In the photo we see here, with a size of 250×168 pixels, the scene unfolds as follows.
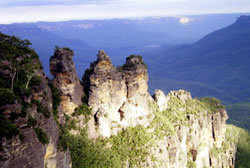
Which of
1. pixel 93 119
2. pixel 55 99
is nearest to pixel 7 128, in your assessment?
pixel 55 99

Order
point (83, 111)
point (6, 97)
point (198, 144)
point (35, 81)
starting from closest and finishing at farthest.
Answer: point (6, 97)
point (35, 81)
point (83, 111)
point (198, 144)

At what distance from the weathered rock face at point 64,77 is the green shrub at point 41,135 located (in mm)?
11192

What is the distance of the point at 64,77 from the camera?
111ft

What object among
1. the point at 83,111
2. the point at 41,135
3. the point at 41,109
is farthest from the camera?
the point at 83,111

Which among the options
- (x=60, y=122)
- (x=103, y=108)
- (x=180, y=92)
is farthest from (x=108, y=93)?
(x=180, y=92)

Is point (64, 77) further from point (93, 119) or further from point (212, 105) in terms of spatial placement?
point (212, 105)

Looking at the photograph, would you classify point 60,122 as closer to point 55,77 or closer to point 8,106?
point 55,77

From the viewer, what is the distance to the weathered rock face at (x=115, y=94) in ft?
124

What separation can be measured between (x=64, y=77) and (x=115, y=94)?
9557mm

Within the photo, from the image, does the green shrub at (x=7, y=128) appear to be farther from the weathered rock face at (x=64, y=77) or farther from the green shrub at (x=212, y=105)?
the green shrub at (x=212, y=105)

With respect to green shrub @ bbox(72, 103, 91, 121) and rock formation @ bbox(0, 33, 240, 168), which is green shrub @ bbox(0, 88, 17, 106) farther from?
green shrub @ bbox(72, 103, 91, 121)

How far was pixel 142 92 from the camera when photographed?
44688 mm

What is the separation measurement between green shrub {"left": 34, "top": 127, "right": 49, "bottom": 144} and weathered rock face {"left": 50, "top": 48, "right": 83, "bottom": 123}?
1119cm

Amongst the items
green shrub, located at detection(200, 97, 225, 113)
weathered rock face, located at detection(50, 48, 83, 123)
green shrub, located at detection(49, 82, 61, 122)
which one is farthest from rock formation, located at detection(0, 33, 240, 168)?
green shrub, located at detection(200, 97, 225, 113)
